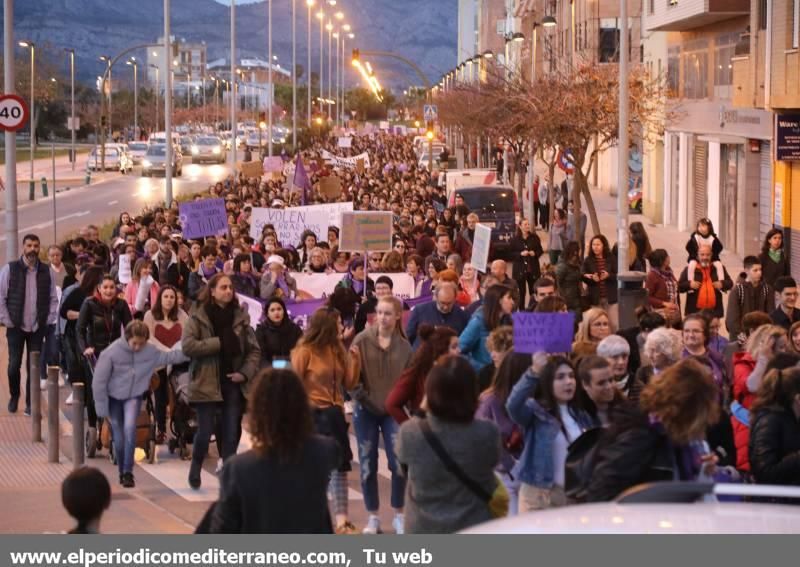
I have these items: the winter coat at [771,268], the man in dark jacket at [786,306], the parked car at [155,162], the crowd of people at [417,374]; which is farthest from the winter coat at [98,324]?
the parked car at [155,162]

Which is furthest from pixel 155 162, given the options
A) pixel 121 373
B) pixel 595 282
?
pixel 121 373

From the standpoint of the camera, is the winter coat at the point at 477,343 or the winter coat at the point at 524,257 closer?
the winter coat at the point at 477,343

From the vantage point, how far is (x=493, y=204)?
38562 mm

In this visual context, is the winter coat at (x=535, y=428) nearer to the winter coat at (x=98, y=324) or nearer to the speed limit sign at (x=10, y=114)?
the winter coat at (x=98, y=324)

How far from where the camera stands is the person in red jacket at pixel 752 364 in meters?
9.38

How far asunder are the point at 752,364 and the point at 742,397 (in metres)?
0.46

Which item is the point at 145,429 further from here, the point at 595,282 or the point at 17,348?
the point at 595,282

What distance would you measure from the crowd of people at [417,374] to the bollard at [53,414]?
0.33m

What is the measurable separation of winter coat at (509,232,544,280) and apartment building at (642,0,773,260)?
9.57 metres

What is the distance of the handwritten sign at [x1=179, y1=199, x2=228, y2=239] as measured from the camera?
73.8 ft

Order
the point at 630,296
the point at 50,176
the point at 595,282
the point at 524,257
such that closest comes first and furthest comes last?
1. the point at 630,296
2. the point at 595,282
3. the point at 524,257
4. the point at 50,176

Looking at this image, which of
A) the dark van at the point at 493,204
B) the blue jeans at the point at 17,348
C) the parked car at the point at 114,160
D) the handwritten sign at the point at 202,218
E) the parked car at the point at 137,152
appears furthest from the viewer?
the parked car at the point at 137,152

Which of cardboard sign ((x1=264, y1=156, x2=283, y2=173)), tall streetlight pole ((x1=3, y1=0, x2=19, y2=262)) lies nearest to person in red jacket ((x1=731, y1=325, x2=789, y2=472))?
tall streetlight pole ((x1=3, y1=0, x2=19, y2=262))
